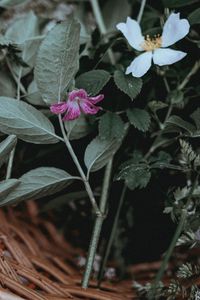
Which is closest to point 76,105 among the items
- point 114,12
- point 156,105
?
point 156,105

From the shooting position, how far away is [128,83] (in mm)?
558

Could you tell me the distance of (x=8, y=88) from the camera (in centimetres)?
68

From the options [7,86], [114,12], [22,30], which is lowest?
[7,86]

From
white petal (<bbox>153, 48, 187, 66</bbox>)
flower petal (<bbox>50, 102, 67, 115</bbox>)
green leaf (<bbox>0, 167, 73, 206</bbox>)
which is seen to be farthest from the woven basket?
white petal (<bbox>153, 48, 187, 66</bbox>)

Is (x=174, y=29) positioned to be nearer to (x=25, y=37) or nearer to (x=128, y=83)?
(x=128, y=83)

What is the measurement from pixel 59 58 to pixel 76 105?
55mm

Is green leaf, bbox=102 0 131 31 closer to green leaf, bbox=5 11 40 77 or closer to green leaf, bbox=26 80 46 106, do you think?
green leaf, bbox=5 11 40 77

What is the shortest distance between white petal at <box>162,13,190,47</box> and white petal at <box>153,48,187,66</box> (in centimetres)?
1

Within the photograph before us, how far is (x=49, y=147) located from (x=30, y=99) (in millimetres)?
105

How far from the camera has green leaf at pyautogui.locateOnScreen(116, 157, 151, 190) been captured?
55cm

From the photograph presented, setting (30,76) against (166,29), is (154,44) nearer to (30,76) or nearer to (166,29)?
(166,29)

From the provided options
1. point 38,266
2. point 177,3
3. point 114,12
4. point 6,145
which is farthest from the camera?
point 114,12

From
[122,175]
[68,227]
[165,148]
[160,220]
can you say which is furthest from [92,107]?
[68,227]

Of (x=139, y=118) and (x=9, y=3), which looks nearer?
(x=139, y=118)
